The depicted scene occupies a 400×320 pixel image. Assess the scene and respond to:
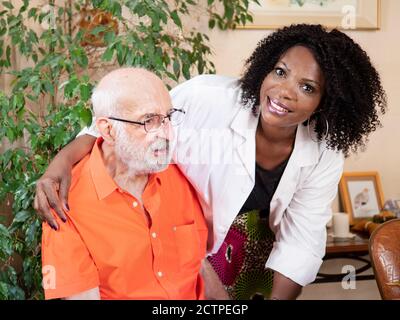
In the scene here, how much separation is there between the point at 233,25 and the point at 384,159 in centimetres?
43

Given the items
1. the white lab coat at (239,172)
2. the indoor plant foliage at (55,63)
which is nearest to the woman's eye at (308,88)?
the white lab coat at (239,172)

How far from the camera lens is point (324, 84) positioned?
3.66ft

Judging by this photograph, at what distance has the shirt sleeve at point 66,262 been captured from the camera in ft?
3.21

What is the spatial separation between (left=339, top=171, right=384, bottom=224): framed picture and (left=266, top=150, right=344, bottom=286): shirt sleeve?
35 millimetres

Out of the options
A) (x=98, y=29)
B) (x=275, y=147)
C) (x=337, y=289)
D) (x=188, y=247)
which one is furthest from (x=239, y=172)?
(x=98, y=29)

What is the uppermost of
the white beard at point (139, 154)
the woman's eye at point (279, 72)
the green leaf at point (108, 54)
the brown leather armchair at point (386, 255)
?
the green leaf at point (108, 54)

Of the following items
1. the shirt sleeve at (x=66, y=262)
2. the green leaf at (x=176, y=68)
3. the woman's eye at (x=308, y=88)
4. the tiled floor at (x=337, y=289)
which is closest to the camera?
the shirt sleeve at (x=66, y=262)

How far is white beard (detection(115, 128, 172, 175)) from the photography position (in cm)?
100

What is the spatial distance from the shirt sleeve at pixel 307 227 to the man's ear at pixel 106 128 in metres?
0.46

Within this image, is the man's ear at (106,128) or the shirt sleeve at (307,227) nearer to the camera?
the man's ear at (106,128)

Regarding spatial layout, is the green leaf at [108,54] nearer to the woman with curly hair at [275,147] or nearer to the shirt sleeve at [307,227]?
the woman with curly hair at [275,147]

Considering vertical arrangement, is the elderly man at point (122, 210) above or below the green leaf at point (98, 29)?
below

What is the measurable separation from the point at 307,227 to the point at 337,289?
0.14 meters
